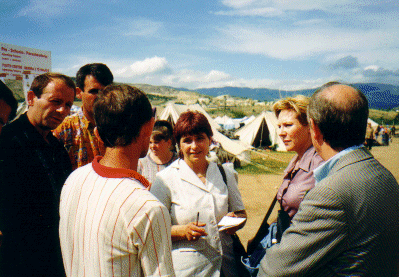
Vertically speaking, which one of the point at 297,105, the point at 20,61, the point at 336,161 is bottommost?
the point at 336,161

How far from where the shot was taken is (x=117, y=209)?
47.3 inches

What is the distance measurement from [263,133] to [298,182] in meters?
21.3

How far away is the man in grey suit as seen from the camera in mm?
1361

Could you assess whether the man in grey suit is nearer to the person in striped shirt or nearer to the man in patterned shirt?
the person in striped shirt

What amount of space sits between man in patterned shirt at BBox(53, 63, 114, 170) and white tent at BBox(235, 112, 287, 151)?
63.9 feet

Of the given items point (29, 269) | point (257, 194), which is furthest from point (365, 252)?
point (257, 194)

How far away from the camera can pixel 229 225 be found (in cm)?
234

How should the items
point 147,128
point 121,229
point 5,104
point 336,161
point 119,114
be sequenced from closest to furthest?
point 121,229, point 119,114, point 147,128, point 336,161, point 5,104

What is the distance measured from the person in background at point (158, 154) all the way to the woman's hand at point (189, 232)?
1455 mm

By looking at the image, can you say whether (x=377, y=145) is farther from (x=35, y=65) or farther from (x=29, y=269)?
(x=29, y=269)

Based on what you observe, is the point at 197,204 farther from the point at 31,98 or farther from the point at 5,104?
the point at 5,104

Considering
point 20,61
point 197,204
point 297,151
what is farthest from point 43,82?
point 20,61

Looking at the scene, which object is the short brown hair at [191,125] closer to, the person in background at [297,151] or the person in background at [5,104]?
the person in background at [297,151]

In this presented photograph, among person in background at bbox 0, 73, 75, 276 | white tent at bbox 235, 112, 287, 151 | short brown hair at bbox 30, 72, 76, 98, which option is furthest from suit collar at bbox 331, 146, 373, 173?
white tent at bbox 235, 112, 287, 151
